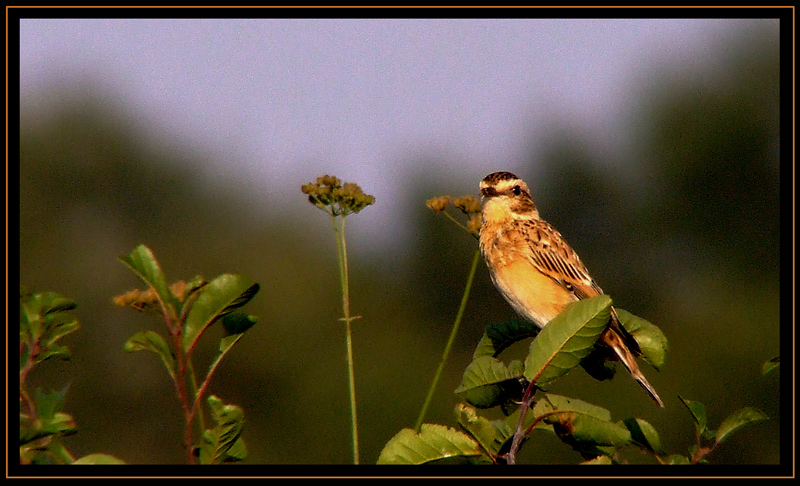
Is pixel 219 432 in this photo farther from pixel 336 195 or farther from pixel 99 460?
pixel 336 195

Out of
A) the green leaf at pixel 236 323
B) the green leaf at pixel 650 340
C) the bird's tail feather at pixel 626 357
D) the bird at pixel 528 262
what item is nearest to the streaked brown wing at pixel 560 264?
the bird at pixel 528 262

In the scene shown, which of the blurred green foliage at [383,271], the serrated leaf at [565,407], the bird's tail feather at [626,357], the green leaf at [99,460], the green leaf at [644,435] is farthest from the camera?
the blurred green foliage at [383,271]

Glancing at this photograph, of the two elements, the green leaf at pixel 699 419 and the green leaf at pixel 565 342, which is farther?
the green leaf at pixel 699 419

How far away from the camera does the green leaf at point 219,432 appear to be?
11.7 feet

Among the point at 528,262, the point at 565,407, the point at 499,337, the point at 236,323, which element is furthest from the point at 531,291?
the point at 236,323

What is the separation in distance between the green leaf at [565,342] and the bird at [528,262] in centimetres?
234

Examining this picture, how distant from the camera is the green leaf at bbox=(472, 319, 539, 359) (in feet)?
16.6

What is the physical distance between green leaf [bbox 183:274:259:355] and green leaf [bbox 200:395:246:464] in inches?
10.6

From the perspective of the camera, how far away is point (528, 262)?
693cm

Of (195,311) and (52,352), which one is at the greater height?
(195,311)

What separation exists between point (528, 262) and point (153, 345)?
377 centimetres

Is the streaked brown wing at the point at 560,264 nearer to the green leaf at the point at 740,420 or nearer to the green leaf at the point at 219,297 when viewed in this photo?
the green leaf at the point at 740,420
